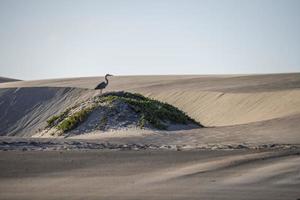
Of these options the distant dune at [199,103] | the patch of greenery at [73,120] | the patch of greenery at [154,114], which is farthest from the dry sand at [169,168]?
the distant dune at [199,103]

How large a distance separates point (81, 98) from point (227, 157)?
27.2 m

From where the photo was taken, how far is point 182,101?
34688 mm

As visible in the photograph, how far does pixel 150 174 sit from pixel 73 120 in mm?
11464

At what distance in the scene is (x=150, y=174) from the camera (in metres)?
8.95

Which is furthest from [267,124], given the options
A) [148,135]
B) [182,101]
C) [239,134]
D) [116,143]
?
[182,101]

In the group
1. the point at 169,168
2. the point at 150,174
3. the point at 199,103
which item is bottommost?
the point at 150,174

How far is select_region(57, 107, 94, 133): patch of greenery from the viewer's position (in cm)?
1966

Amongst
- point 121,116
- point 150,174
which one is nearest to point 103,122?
point 121,116

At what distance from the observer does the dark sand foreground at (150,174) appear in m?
7.22

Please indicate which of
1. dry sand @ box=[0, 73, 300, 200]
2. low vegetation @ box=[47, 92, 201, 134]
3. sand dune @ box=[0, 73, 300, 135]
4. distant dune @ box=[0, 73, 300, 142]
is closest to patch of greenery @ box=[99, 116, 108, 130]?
low vegetation @ box=[47, 92, 201, 134]

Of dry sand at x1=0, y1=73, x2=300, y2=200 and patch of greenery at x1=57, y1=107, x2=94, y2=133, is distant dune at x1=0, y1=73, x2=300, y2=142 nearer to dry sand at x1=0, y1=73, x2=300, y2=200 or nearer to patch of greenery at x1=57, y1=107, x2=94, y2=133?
dry sand at x1=0, y1=73, x2=300, y2=200

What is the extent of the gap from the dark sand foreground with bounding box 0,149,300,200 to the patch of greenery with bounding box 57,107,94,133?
26.6 ft

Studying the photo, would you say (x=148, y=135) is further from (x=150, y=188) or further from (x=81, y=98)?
(x=81, y=98)

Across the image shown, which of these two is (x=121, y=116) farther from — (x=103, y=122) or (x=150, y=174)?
(x=150, y=174)
